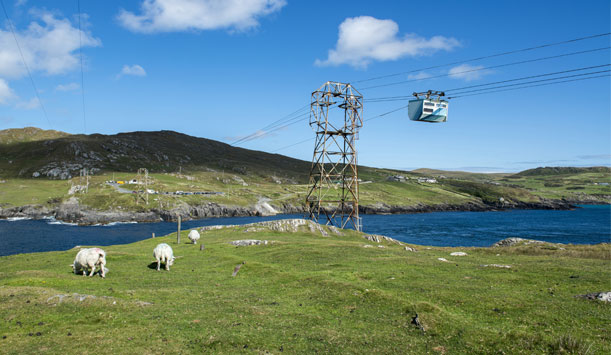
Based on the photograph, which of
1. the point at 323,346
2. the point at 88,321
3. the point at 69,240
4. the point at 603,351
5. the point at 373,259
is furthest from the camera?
the point at 69,240

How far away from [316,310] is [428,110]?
28709mm

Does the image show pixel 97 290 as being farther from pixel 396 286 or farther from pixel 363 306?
pixel 396 286

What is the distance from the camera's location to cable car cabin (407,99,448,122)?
40062mm

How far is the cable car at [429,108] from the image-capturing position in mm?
40091

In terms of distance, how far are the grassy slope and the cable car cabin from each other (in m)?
17.1

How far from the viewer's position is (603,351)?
12742 millimetres

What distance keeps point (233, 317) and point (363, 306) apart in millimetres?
6994

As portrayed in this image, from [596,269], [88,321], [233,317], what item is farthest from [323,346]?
[596,269]

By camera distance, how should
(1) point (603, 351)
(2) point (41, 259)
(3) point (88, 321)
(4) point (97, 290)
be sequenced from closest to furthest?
(1) point (603, 351)
(3) point (88, 321)
(4) point (97, 290)
(2) point (41, 259)

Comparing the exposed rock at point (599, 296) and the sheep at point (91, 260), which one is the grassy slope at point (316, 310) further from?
the sheep at point (91, 260)

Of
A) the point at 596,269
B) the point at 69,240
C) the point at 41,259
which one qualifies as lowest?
the point at 69,240

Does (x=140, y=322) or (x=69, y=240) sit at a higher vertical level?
(x=140, y=322)

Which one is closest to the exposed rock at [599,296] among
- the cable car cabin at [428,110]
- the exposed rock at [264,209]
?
the cable car cabin at [428,110]

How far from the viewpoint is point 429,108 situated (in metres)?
40.2
